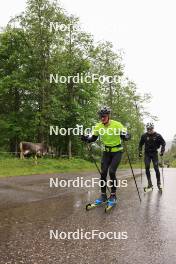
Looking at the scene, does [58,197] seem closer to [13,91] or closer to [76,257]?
[76,257]

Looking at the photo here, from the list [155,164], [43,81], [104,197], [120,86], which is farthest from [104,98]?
[104,197]

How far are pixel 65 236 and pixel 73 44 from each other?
3466cm

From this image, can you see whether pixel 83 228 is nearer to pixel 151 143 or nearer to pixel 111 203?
pixel 111 203

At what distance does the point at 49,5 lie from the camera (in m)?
34.1

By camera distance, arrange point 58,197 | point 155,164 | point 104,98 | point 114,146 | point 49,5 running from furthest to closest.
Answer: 1. point 104,98
2. point 49,5
3. point 155,164
4. point 58,197
5. point 114,146
